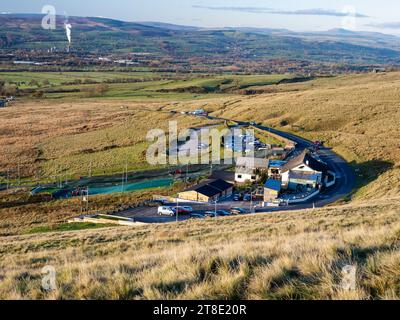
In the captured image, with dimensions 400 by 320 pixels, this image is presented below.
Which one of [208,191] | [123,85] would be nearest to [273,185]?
[208,191]

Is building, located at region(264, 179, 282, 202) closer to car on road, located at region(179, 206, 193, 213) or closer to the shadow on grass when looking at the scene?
the shadow on grass

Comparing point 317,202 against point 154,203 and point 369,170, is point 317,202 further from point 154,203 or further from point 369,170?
point 154,203

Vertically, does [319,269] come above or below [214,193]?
above

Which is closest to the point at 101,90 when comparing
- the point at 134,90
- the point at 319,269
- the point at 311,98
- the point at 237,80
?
the point at 134,90
